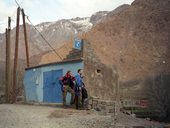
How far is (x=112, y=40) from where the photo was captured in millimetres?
75875

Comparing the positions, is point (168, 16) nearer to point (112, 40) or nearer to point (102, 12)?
point (112, 40)

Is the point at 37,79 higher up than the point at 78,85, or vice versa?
the point at 37,79

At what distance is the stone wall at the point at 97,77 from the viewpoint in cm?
1864

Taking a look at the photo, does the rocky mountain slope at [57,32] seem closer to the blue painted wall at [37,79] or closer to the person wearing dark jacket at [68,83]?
the blue painted wall at [37,79]

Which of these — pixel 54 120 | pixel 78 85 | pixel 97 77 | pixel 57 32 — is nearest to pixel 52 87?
pixel 97 77

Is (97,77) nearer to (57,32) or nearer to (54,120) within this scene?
(54,120)

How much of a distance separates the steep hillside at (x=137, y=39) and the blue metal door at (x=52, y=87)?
43.9 meters

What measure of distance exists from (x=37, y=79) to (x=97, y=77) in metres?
4.53

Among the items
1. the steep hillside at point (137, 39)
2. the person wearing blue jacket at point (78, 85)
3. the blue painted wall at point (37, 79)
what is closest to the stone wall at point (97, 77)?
the blue painted wall at point (37, 79)

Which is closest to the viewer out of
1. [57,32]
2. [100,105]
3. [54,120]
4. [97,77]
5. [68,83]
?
[54,120]

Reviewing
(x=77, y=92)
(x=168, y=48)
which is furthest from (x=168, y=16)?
(x=77, y=92)

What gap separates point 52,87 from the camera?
20234 millimetres

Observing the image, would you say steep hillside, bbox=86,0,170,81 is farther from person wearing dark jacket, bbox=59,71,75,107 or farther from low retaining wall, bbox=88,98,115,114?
person wearing dark jacket, bbox=59,71,75,107

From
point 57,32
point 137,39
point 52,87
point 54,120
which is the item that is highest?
point 57,32
